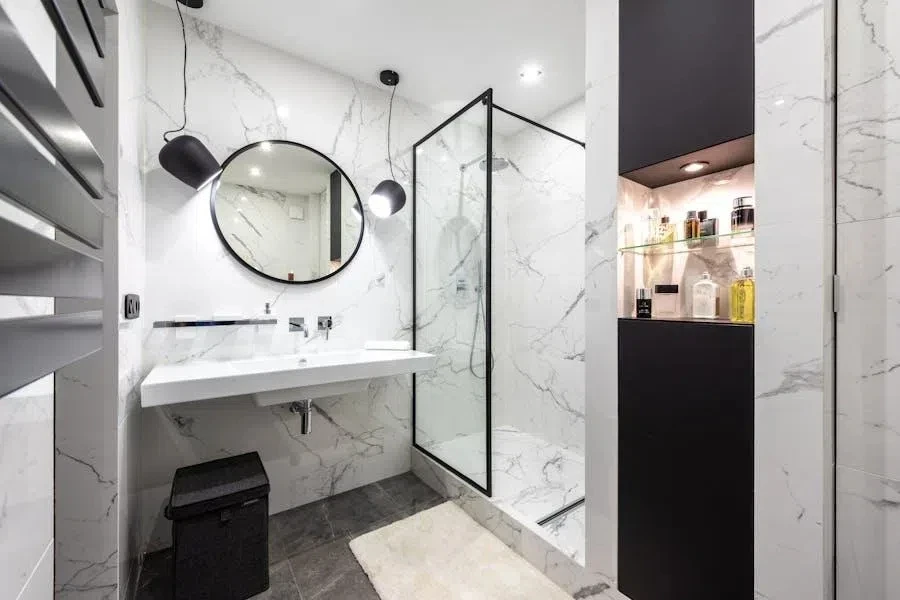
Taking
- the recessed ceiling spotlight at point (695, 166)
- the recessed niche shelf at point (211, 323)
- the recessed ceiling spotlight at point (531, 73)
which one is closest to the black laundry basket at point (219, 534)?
the recessed niche shelf at point (211, 323)

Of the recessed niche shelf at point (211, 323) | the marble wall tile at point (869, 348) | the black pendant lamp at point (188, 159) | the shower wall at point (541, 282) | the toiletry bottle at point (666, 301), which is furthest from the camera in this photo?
the shower wall at point (541, 282)

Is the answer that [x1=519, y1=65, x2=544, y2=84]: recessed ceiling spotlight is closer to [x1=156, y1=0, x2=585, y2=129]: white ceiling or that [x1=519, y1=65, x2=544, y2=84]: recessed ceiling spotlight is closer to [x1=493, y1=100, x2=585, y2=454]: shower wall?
[x1=156, y1=0, x2=585, y2=129]: white ceiling

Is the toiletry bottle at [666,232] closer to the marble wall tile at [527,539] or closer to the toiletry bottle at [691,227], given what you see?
the toiletry bottle at [691,227]

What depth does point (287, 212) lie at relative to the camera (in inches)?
82.9

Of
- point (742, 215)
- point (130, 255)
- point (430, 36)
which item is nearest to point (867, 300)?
point (742, 215)

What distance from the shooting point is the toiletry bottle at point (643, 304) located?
1.29 metres

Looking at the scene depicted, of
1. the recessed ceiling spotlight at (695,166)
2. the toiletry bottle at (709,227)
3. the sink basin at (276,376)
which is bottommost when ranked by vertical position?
the sink basin at (276,376)

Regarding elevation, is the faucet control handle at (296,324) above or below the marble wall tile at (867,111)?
below

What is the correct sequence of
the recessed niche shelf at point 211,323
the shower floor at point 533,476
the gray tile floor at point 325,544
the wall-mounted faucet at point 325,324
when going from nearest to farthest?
the gray tile floor at point 325,544
the recessed niche shelf at point 211,323
the shower floor at point 533,476
the wall-mounted faucet at point 325,324

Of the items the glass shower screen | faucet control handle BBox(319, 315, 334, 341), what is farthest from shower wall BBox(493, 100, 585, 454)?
faucet control handle BBox(319, 315, 334, 341)

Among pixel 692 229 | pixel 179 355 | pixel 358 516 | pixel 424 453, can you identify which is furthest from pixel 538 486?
pixel 179 355

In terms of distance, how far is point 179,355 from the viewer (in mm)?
1803

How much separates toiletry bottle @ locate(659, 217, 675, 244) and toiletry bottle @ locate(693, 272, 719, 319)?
167mm

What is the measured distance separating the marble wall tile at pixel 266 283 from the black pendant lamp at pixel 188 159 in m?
0.15
